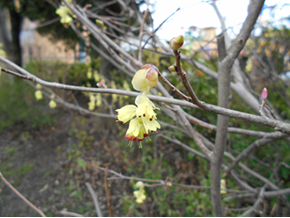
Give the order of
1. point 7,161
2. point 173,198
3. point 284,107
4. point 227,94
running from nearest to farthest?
point 227,94, point 284,107, point 173,198, point 7,161

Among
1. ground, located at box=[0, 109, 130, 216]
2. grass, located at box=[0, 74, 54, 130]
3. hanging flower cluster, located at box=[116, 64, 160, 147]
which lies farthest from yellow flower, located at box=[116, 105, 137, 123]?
grass, located at box=[0, 74, 54, 130]

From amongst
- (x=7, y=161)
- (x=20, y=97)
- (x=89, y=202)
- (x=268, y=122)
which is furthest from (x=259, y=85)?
(x=20, y=97)

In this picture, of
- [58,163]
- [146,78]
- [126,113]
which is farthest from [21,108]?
[146,78]

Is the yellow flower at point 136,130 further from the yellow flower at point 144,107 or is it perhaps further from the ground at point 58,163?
the ground at point 58,163

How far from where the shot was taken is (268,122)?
0.65 meters

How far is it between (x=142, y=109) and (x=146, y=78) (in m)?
0.09

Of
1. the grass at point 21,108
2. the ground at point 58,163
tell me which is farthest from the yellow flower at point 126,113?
the grass at point 21,108

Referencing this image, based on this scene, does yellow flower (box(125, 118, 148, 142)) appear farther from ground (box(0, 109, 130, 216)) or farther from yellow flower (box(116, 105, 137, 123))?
ground (box(0, 109, 130, 216))

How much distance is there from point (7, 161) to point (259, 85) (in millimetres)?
4750

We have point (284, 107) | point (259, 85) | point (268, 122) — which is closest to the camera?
point (268, 122)

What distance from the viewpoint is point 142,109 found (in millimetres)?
537

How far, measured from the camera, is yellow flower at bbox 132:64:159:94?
19.6 inches

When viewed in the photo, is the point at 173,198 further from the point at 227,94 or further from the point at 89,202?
the point at 227,94

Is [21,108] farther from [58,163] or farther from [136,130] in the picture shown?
[136,130]
